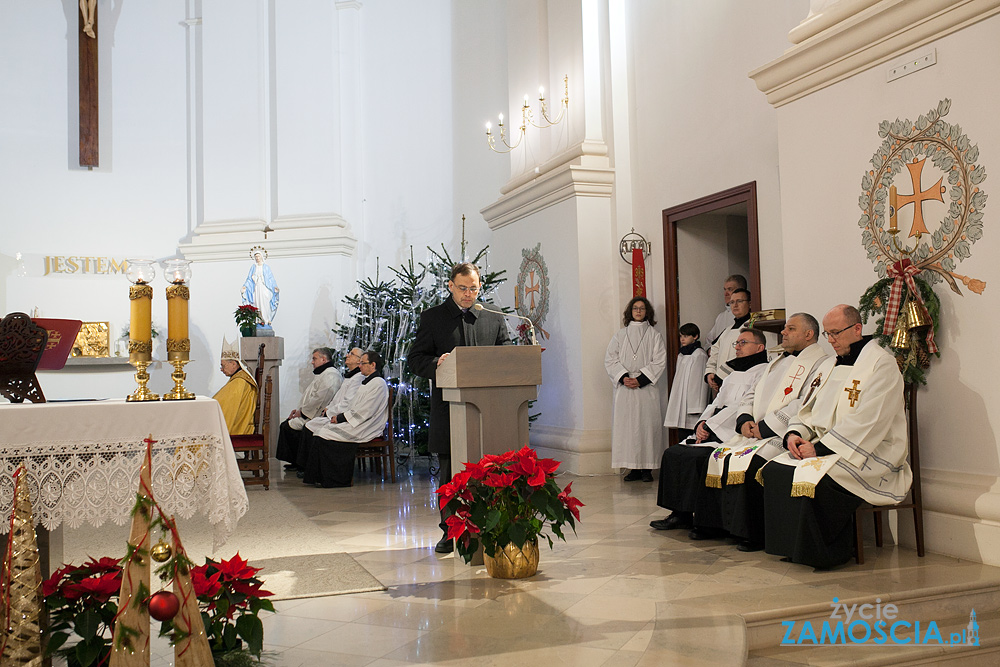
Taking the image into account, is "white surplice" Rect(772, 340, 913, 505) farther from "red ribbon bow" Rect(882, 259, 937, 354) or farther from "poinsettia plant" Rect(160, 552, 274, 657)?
"poinsettia plant" Rect(160, 552, 274, 657)

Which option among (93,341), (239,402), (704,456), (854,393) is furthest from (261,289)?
(854,393)

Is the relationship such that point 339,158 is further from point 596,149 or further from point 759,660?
point 759,660

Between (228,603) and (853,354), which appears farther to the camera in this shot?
(853,354)

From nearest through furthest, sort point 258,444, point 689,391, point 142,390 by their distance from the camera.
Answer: point 142,390 → point 689,391 → point 258,444

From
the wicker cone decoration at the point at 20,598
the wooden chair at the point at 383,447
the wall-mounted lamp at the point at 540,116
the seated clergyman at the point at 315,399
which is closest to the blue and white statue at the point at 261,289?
the seated clergyman at the point at 315,399

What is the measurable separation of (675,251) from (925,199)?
3584 mm

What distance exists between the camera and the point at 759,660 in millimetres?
3568

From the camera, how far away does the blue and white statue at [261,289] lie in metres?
11.5

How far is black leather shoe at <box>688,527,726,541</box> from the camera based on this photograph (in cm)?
545

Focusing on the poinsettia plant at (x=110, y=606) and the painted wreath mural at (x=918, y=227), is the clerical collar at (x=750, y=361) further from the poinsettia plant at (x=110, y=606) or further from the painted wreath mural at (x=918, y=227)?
the poinsettia plant at (x=110, y=606)

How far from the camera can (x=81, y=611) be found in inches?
120

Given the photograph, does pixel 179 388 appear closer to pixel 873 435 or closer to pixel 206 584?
pixel 206 584

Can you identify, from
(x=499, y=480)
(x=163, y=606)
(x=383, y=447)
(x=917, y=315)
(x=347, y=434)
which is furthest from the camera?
(x=383, y=447)

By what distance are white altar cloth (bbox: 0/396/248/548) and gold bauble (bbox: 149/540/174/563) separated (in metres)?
0.75
